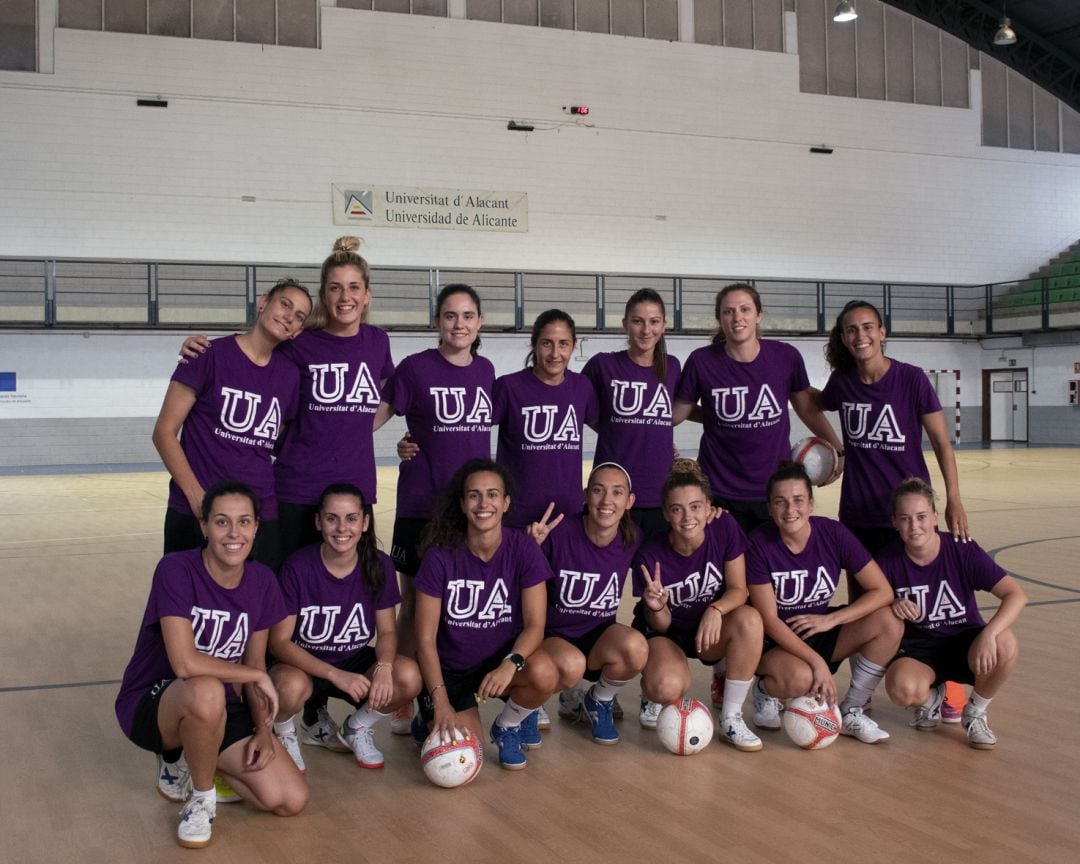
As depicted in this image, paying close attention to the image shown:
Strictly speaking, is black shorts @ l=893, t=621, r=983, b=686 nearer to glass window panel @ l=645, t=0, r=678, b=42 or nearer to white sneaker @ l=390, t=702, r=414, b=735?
white sneaker @ l=390, t=702, r=414, b=735

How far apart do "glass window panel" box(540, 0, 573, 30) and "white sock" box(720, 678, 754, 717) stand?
54.1 feet

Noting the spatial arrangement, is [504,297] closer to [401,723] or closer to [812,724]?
[401,723]

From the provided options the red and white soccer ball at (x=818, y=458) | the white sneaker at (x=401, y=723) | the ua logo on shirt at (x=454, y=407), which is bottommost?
the white sneaker at (x=401, y=723)

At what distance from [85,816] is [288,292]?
1646 mm

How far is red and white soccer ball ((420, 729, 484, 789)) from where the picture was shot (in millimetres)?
2982

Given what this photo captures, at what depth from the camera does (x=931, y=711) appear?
3.51m

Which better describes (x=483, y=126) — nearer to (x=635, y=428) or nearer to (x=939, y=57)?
(x=939, y=57)

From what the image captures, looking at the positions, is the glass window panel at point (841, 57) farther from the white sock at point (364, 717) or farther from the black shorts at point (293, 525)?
the white sock at point (364, 717)

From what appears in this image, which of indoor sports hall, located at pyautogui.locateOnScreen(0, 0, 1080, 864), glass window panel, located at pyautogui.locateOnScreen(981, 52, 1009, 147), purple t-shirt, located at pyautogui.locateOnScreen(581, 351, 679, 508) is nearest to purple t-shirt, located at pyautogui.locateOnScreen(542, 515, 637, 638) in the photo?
purple t-shirt, located at pyautogui.locateOnScreen(581, 351, 679, 508)

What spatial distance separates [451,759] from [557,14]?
671 inches

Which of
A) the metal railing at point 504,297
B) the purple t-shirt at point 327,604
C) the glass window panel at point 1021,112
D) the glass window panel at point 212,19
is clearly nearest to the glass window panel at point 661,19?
the metal railing at point 504,297

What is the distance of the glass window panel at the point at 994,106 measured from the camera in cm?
2069

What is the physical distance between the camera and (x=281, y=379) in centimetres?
339

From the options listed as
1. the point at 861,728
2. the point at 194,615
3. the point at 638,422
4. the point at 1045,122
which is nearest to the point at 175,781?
the point at 194,615
